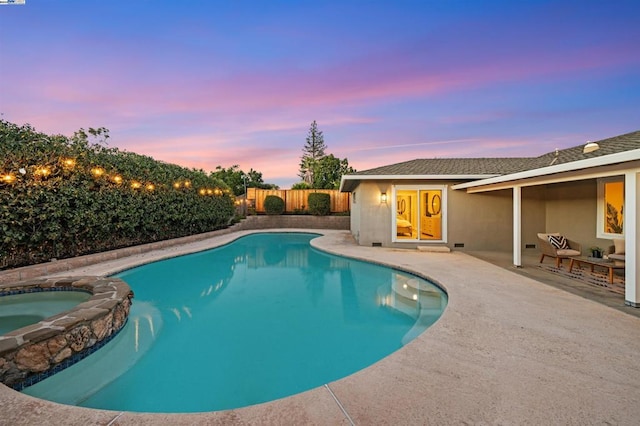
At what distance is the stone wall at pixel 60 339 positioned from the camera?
112 inches

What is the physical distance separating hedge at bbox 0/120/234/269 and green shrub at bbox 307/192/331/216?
28.7 ft

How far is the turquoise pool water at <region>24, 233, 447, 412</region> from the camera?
9.46ft

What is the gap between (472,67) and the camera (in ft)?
35.1

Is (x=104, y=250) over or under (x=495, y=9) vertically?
under

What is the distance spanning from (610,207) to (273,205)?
1583cm

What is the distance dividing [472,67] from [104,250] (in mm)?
13983

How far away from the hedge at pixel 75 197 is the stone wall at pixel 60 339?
358cm

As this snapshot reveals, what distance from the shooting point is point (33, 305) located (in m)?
4.70

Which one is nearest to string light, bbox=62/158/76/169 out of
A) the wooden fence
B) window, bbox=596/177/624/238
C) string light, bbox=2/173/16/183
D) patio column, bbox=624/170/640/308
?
string light, bbox=2/173/16/183

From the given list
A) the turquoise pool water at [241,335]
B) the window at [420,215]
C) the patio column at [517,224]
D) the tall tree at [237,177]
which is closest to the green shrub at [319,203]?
the window at [420,215]

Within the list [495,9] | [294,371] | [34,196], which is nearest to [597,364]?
[294,371]

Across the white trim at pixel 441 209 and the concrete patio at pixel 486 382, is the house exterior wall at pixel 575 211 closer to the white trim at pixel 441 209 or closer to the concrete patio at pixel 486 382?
the white trim at pixel 441 209

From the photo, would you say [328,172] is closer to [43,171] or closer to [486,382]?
[43,171]

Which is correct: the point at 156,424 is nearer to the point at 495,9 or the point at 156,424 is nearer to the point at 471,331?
the point at 471,331
